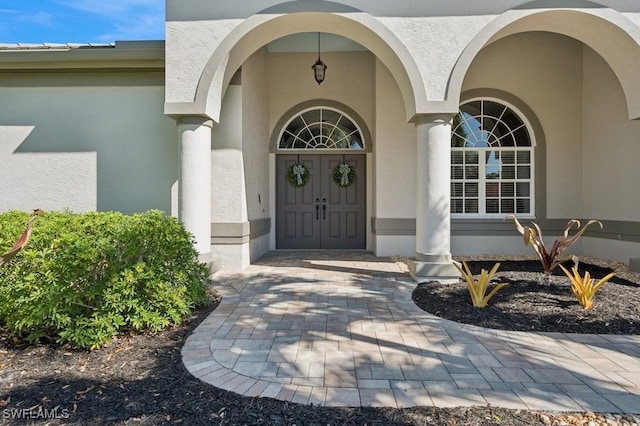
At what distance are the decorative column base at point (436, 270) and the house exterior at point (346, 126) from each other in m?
0.02

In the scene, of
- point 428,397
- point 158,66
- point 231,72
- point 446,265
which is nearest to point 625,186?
point 446,265

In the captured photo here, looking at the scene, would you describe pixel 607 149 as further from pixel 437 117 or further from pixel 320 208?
pixel 320 208

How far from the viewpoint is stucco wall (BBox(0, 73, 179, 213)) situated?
21.6 ft

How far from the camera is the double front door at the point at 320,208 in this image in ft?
29.8

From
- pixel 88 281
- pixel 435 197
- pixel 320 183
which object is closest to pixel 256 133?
pixel 320 183

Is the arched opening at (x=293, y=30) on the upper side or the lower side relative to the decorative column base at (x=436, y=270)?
upper

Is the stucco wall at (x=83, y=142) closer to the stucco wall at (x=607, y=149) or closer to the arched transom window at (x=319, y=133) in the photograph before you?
the arched transom window at (x=319, y=133)

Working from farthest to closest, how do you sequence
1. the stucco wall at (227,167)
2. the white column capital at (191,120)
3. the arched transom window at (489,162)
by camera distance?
the arched transom window at (489,162) < the stucco wall at (227,167) < the white column capital at (191,120)

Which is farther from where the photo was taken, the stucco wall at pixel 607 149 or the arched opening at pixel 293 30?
the stucco wall at pixel 607 149

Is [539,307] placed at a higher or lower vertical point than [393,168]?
lower

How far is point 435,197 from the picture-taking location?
5500 millimetres


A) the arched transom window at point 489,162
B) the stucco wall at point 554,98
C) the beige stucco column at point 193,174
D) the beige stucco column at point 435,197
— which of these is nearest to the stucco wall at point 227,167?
the beige stucco column at point 193,174

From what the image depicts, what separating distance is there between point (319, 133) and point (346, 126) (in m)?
0.68

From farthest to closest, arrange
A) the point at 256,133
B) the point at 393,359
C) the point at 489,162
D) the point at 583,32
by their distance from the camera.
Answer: the point at 489,162 → the point at 256,133 → the point at 583,32 → the point at 393,359
